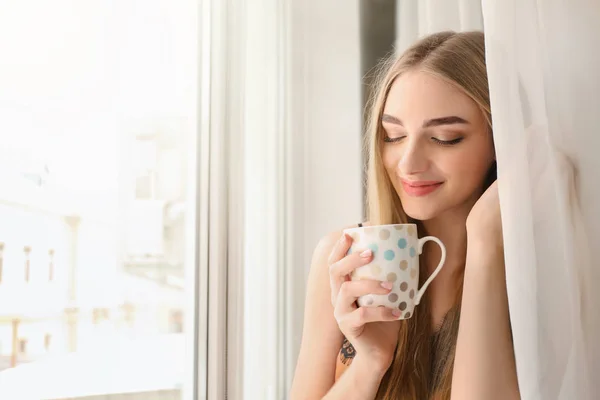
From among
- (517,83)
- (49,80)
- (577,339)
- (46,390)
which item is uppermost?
(49,80)

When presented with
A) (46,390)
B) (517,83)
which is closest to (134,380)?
(46,390)

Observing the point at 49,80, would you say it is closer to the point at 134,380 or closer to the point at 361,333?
the point at 134,380

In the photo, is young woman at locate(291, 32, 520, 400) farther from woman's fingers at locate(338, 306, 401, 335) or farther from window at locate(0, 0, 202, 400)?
window at locate(0, 0, 202, 400)

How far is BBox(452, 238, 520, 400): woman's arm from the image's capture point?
0.59 metres

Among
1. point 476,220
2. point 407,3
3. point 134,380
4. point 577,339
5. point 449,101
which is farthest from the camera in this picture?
point 407,3

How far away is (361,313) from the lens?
2.12 feet

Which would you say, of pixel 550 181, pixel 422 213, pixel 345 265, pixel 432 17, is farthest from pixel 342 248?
pixel 432 17

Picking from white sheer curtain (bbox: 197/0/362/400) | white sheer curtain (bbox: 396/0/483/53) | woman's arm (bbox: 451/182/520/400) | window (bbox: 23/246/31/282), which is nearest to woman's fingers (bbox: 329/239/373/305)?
woman's arm (bbox: 451/182/520/400)

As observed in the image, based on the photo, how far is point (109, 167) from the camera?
86 cm

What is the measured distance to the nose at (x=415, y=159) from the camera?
0.73 metres

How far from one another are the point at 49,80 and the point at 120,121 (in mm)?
114

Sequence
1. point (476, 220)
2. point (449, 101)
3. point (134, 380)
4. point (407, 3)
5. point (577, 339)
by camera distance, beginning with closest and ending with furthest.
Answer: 1. point (577, 339)
2. point (476, 220)
3. point (449, 101)
4. point (134, 380)
5. point (407, 3)

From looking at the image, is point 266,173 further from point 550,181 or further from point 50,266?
point 550,181

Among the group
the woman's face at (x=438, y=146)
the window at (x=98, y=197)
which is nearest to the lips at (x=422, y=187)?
the woman's face at (x=438, y=146)
